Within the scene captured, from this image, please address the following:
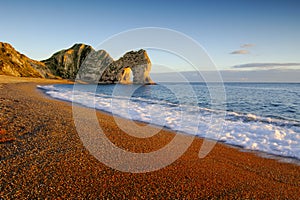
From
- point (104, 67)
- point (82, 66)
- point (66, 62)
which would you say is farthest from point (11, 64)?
point (66, 62)

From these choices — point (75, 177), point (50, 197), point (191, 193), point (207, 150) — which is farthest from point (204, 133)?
point (50, 197)

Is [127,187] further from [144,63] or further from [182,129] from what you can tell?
[144,63]

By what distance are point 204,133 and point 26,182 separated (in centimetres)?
776

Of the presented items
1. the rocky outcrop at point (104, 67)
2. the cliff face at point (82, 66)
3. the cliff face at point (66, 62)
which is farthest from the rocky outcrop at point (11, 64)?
the cliff face at point (66, 62)

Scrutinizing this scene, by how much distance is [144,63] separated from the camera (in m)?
92.6

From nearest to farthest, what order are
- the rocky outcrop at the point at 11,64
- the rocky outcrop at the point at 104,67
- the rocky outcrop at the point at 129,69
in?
the rocky outcrop at the point at 11,64 < the rocky outcrop at the point at 129,69 < the rocky outcrop at the point at 104,67

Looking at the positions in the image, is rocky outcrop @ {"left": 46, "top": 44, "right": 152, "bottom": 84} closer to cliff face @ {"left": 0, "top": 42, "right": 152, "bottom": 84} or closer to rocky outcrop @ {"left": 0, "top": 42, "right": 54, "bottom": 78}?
cliff face @ {"left": 0, "top": 42, "right": 152, "bottom": 84}

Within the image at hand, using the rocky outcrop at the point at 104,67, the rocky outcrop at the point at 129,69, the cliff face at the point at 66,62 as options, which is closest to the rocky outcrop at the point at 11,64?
the rocky outcrop at the point at 104,67

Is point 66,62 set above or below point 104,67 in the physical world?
above

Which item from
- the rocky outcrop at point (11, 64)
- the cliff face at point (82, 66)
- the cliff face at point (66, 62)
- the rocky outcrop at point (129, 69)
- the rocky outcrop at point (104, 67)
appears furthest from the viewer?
the cliff face at point (66, 62)

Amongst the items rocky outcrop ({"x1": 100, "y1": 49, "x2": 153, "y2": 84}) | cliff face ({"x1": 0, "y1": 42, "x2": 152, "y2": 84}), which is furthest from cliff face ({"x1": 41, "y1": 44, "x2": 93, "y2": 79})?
rocky outcrop ({"x1": 100, "y1": 49, "x2": 153, "y2": 84})

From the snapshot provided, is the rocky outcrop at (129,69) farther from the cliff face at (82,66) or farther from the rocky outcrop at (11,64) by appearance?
the rocky outcrop at (11,64)

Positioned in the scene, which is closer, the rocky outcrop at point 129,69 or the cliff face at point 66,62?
the rocky outcrop at point 129,69

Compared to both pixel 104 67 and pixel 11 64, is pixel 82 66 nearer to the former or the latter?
pixel 104 67
